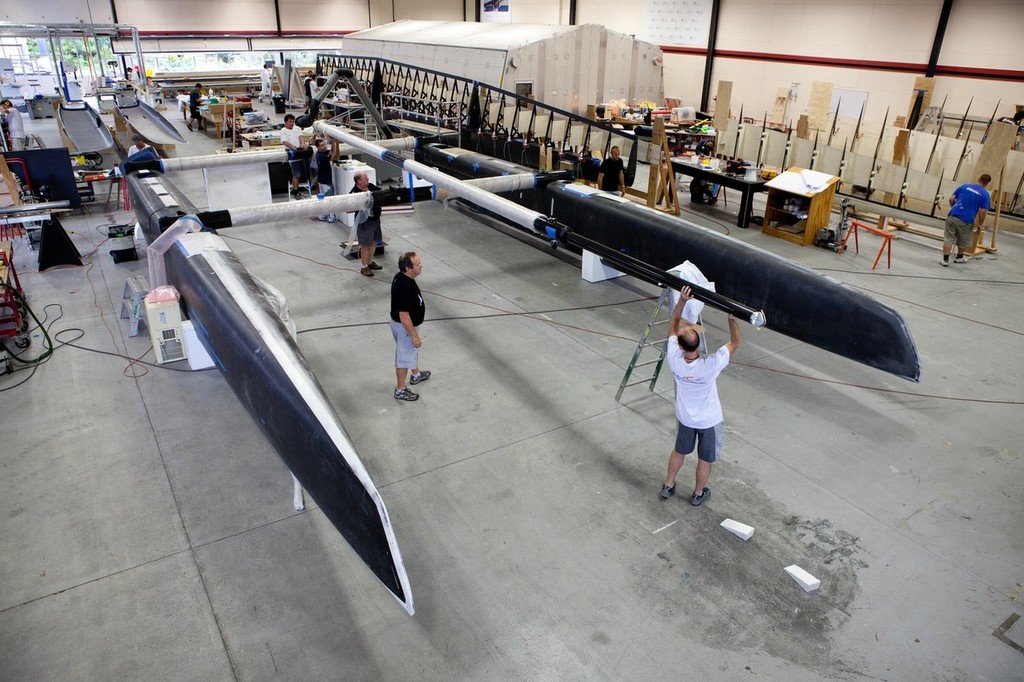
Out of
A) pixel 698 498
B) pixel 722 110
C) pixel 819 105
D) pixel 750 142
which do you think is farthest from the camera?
pixel 819 105

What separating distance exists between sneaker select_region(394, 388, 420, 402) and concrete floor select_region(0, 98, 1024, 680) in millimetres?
85

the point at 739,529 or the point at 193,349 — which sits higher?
the point at 193,349

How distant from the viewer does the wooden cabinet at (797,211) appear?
33.1 feet

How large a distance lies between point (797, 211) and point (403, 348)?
7.77m

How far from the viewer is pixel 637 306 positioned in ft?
26.0

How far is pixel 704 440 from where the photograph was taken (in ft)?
14.2

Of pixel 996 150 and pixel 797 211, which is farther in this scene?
pixel 797 211

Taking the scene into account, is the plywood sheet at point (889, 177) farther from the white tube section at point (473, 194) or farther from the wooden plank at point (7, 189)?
the wooden plank at point (7, 189)

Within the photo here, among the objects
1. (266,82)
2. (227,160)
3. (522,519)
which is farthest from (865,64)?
(266,82)

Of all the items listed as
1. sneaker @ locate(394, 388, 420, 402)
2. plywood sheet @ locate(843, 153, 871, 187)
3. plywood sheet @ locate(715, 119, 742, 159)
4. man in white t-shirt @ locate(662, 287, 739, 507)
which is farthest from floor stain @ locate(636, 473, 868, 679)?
plywood sheet @ locate(715, 119, 742, 159)

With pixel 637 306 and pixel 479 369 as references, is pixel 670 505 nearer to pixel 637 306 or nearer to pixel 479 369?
pixel 479 369

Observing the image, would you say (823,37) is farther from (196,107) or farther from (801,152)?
(196,107)

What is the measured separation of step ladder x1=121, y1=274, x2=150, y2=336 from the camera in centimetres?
688

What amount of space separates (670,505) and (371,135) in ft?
41.6
